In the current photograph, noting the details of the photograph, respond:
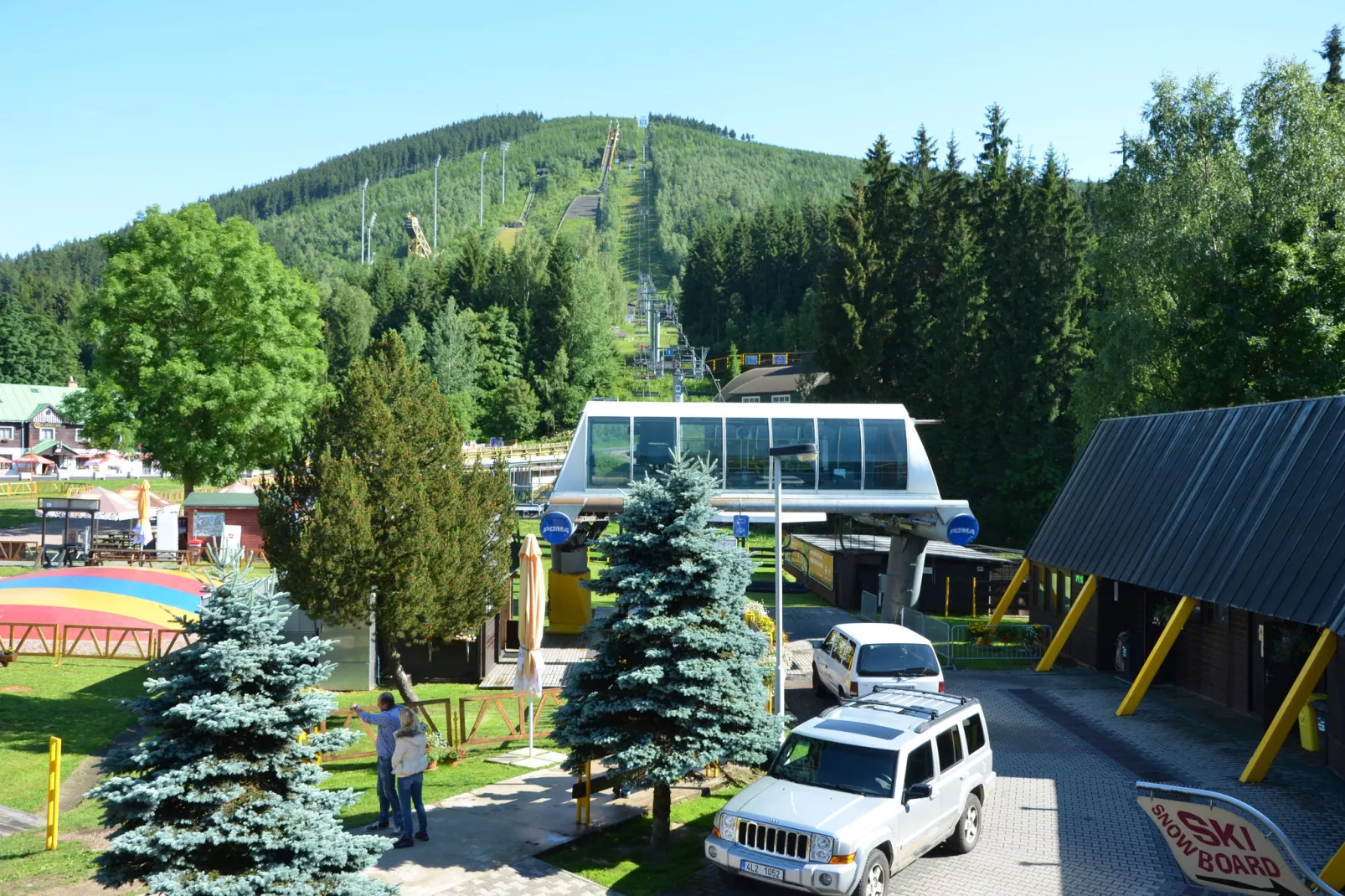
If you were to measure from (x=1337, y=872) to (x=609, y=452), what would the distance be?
61.2 ft

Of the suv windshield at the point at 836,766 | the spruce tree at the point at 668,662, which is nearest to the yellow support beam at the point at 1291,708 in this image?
the suv windshield at the point at 836,766

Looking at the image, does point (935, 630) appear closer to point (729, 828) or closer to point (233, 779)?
point (729, 828)

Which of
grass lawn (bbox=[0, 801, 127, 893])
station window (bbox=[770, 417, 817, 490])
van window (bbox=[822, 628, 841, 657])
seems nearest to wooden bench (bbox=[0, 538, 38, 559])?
station window (bbox=[770, 417, 817, 490])

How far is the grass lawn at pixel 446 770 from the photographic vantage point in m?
15.3

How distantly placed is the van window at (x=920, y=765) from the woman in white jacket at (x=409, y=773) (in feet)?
19.4

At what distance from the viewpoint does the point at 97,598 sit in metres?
28.5

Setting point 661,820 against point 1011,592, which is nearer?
point 661,820

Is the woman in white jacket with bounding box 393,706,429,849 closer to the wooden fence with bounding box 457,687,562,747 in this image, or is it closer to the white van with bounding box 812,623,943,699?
the wooden fence with bounding box 457,687,562,747

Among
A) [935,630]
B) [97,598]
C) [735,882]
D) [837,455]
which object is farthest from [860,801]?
[97,598]

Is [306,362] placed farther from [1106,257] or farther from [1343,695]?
[1343,695]

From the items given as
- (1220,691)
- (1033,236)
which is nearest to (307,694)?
(1220,691)

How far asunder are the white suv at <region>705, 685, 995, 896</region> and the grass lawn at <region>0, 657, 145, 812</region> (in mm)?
10609

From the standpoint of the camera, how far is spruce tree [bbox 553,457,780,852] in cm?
1343

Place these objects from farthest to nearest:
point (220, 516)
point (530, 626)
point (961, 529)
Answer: point (220, 516) < point (961, 529) < point (530, 626)
